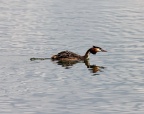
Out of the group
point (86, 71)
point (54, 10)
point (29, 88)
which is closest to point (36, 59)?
point (86, 71)

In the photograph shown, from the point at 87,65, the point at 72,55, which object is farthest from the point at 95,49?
the point at 87,65

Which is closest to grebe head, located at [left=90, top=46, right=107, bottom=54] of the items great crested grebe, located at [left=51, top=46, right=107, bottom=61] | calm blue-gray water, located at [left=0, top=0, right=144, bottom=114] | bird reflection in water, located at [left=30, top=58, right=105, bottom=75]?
great crested grebe, located at [left=51, top=46, right=107, bottom=61]

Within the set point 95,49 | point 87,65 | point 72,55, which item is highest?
point 95,49

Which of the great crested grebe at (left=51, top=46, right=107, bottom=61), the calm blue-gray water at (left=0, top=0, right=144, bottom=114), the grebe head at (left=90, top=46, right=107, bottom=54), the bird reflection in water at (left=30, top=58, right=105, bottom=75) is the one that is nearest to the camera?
the calm blue-gray water at (left=0, top=0, right=144, bottom=114)

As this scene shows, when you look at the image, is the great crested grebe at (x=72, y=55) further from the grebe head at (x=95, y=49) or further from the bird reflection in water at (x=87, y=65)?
the bird reflection in water at (x=87, y=65)

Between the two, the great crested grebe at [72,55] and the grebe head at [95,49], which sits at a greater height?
the grebe head at [95,49]

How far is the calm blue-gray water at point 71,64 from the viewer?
2134 cm

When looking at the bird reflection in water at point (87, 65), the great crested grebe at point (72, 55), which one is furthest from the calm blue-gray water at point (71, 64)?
the great crested grebe at point (72, 55)

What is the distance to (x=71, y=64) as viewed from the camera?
29562 millimetres

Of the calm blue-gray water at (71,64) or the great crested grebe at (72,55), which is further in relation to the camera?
the great crested grebe at (72,55)

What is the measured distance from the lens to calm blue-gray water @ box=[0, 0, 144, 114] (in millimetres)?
21344

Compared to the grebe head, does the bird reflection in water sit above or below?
below

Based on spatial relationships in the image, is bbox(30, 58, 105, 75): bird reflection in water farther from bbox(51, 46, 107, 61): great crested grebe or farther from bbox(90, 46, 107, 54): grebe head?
bbox(90, 46, 107, 54): grebe head

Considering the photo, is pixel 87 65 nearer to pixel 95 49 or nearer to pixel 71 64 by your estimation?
pixel 71 64
